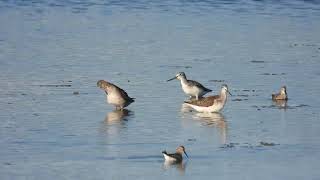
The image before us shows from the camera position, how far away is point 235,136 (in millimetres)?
18109

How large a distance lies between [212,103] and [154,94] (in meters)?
1.79

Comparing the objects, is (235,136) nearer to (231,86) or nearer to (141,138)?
(141,138)

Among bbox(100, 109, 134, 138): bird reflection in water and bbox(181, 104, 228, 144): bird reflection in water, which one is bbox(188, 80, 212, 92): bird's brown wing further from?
bbox(100, 109, 134, 138): bird reflection in water

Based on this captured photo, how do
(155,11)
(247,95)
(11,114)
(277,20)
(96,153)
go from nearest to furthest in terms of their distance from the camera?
(96,153), (11,114), (247,95), (277,20), (155,11)

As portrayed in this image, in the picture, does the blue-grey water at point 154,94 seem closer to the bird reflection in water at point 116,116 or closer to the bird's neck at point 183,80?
the bird reflection in water at point 116,116

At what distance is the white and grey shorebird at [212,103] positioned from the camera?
20.7m

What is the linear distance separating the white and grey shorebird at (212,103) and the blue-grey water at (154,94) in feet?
0.57

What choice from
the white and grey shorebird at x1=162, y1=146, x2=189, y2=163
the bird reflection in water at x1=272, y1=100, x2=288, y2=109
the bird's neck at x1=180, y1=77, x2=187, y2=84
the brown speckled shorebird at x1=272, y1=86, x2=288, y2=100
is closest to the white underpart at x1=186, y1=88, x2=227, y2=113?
the bird reflection in water at x1=272, y1=100, x2=288, y2=109

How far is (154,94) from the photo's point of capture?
2217 cm

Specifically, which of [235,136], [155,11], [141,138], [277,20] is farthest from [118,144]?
[155,11]

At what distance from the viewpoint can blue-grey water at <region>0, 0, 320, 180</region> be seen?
16094mm

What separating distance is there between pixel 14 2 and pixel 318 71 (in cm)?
2030

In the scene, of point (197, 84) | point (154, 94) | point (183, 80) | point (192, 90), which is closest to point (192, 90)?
point (192, 90)

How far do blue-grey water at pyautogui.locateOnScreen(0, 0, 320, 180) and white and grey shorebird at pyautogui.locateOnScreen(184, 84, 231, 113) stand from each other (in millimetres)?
173
